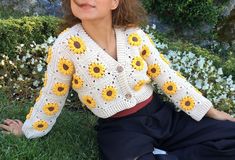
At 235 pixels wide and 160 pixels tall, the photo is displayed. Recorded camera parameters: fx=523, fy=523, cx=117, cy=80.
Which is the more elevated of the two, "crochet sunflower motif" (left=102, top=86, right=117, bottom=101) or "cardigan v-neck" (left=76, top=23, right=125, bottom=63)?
"cardigan v-neck" (left=76, top=23, right=125, bottom=63)

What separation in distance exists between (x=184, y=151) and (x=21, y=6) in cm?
266

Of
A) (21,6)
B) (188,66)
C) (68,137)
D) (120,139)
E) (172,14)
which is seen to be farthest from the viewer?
Answer: (172,14)

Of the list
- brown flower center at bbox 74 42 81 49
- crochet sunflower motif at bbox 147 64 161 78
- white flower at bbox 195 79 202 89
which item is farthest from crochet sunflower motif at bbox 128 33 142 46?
white flower at bbox 195 79 202 89

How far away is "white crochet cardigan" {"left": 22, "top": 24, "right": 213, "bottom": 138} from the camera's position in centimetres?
257

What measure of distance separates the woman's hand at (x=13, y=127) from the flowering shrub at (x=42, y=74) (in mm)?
509

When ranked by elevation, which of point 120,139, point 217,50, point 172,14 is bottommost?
point 217,50

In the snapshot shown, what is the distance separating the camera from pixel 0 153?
2.67 meters

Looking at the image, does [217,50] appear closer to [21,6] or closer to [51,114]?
[21,6]

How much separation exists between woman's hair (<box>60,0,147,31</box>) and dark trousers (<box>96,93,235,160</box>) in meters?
0.44

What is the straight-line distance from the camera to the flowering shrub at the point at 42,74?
11.5 ft

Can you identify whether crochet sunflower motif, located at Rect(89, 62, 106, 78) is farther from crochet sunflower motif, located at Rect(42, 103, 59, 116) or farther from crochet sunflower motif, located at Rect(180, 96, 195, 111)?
crochet sunflower motif, located at Rect(180, 96, 195, 111)

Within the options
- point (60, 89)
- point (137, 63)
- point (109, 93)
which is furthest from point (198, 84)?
point (60, 89)

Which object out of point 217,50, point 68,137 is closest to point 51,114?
point 68,137

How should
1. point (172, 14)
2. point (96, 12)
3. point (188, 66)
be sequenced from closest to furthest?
point (96, 12), point (188, 66), point (172, 14)
